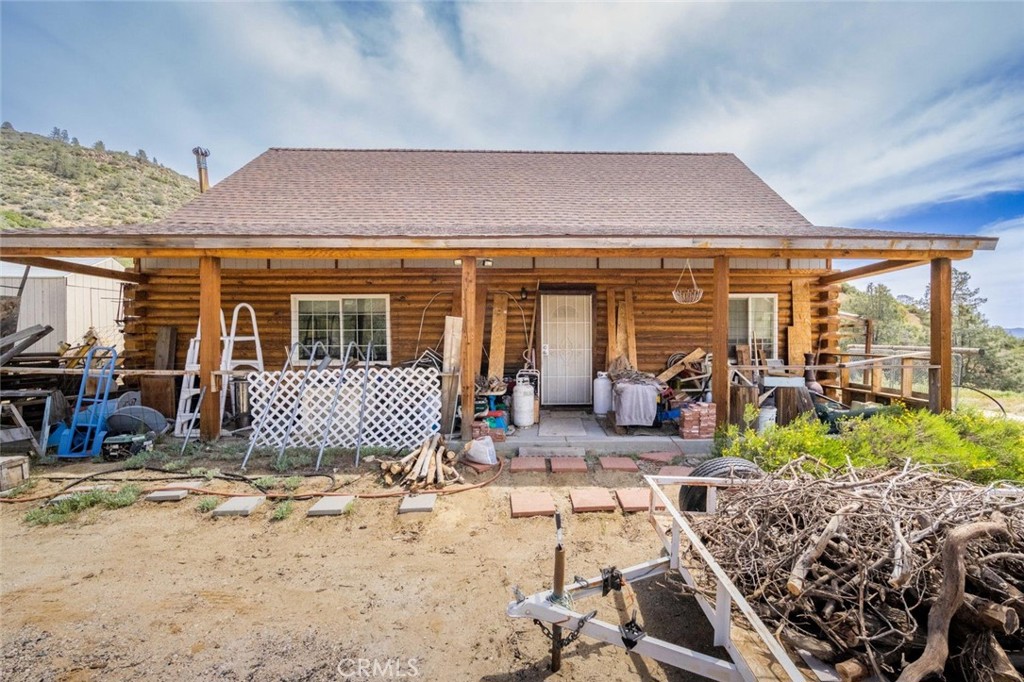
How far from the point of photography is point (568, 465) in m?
5.29

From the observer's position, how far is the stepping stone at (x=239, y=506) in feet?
13.3

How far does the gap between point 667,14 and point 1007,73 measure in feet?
30.5

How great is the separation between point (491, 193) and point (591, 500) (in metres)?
7.16

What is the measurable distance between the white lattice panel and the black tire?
3.55 meters

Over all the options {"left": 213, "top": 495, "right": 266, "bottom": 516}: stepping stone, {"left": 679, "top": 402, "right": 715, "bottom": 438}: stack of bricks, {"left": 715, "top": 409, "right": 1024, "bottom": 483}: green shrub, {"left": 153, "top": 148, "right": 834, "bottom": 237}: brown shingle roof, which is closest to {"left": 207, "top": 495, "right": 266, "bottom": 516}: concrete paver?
{"left": 213, "top": 495, "right": 266, "bottom": 516}: stepping stone

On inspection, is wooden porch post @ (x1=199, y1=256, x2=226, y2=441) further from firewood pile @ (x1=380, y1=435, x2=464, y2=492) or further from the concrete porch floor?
the concrete porch floor

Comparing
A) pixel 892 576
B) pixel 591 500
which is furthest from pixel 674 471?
pixel 892 576

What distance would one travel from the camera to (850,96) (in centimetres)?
872

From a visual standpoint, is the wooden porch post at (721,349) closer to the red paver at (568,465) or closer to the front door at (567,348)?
the red paver at (568,465)

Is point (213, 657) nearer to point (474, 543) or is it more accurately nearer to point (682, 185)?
point (474, 543)

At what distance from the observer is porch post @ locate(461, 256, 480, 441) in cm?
586

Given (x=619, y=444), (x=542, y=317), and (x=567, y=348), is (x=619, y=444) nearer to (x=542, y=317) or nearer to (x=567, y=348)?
(x=567, y=348)

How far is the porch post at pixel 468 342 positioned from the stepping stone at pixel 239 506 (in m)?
2.57

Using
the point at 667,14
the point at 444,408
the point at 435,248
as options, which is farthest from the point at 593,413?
the point at 667,14
